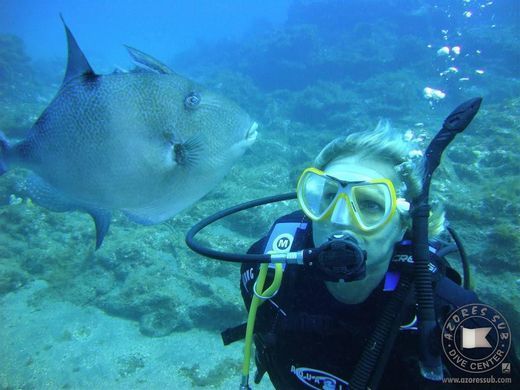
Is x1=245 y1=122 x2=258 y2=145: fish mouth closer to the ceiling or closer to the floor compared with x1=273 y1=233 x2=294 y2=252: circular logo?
closer to the ceiling

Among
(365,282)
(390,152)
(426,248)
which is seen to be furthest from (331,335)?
(390,152)

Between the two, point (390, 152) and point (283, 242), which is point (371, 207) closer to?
point (390, 152)

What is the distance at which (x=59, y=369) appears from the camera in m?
4.34

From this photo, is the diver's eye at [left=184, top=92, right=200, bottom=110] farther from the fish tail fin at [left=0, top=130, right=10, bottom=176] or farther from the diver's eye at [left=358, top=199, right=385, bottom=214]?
the diver's eye at [left=358, top=199, right=385, bottom=214]

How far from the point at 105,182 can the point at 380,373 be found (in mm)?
1591

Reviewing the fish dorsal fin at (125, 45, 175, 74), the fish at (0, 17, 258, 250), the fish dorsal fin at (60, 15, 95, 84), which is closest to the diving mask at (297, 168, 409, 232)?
the fish at (0, 17, 258, 250)

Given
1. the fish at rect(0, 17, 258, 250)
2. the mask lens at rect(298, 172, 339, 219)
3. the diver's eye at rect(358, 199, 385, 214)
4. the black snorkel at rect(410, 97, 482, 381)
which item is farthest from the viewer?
A: the mask lens at rect(298, 172, 339, 219)

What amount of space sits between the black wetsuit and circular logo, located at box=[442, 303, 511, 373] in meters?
0.08

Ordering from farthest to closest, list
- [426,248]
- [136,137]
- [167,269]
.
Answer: [167,269] → [426,248] → [136,137]

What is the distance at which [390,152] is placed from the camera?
6.59ft

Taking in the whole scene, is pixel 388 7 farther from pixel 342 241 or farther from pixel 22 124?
pixel 342 241

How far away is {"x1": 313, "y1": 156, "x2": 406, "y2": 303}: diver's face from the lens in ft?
5.69

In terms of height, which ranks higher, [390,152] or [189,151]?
[390,152]

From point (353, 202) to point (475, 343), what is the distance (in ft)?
2.88
